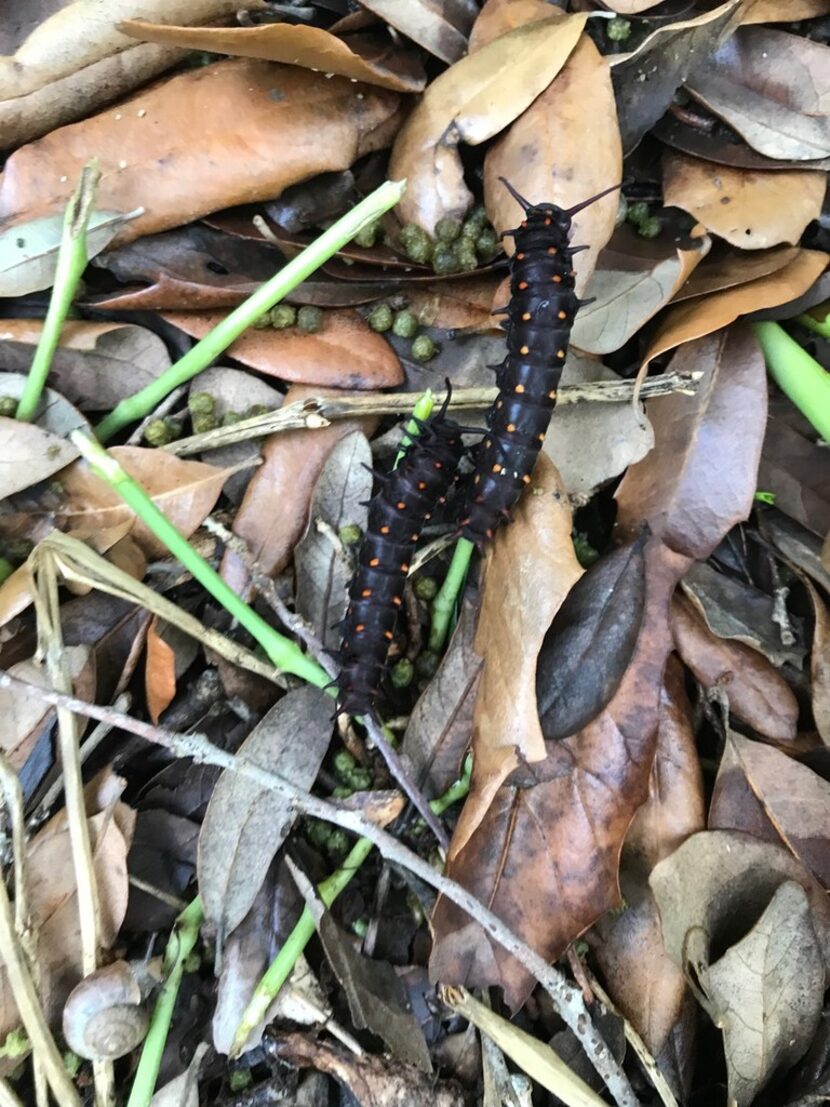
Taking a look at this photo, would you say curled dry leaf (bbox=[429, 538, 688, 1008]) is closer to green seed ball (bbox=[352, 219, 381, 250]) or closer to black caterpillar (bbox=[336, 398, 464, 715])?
black caterpillar (bbox=[336, 398, 464, 715])

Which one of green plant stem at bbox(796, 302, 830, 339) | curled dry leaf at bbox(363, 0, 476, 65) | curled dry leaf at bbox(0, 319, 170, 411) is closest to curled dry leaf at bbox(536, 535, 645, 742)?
green plant stem at bbox(796, 302, 830, 339)

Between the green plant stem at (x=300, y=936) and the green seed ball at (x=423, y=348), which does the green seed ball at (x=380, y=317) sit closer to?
the green seed ball at (x=423, y=348)

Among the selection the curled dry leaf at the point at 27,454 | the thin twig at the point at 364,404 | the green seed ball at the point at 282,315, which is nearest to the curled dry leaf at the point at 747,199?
the thin twig at the point at 364,404

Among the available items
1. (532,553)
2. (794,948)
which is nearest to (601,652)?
(532,553)

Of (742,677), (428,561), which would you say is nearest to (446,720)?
(428,561)

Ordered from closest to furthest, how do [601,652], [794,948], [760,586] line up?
1. [794,948]
2. [601,652]
3. [760,586]

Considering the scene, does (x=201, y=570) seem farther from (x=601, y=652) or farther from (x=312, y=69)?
(x=312, y=69)
